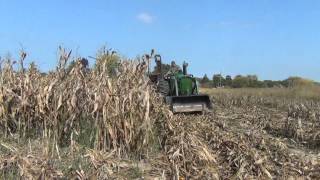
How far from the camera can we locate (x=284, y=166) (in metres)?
8.06

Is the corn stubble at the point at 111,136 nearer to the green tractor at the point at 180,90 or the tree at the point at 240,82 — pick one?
the green tractor at the point at 180,90

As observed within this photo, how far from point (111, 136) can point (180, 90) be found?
9.53 metres

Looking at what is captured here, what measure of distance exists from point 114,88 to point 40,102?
1198mm

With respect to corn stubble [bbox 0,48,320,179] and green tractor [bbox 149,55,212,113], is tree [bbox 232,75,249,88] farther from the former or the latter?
corn stubble [bbox 0,48,320,179]

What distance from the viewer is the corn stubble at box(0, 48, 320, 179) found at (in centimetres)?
715

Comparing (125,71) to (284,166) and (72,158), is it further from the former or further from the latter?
(284,166)

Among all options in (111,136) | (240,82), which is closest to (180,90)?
(111,136)

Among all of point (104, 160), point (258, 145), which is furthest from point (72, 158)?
point (258, 145)

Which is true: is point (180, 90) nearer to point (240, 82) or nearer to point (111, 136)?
point (111, 136)

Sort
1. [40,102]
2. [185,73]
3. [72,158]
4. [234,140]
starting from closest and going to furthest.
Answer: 1. [72,158]
2. [40,102]
3. [234,140]
4. [185,73]

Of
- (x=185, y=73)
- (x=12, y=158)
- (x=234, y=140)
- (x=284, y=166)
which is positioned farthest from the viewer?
(x=185, y=73)

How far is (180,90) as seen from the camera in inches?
685

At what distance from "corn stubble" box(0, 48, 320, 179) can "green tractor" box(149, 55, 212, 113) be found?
20.1 ft

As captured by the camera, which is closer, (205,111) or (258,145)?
(258,145)
